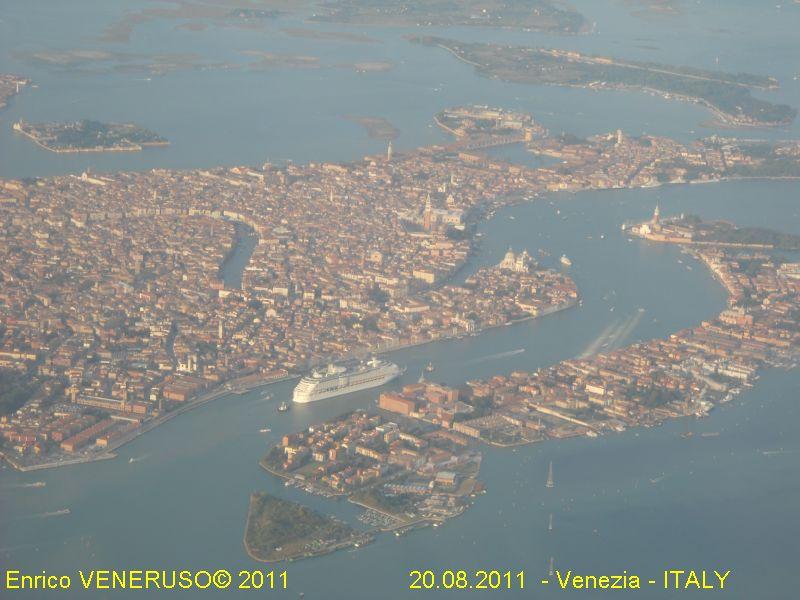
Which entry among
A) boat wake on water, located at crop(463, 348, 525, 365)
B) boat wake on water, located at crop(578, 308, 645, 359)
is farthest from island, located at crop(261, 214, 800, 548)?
boat wake on water, located at crop(463, 348, 525, 365)

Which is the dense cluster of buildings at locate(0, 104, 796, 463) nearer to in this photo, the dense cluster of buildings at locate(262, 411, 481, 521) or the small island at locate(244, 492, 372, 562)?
the dense cluster of buildings at locate(262, 411, 481, 521)

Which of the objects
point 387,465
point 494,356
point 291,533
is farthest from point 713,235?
point 291,533

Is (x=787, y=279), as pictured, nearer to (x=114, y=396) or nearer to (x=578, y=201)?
(x=578, y=201)

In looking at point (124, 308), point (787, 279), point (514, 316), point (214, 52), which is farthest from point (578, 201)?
point (214, 52)

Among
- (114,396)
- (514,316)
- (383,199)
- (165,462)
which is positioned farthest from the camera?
(383,199)

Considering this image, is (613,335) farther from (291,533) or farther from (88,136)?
(88,136)

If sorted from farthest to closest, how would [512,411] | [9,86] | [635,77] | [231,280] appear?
1. [635,77]
2. [9,86]
3. [231,280]
4. [512,411]
